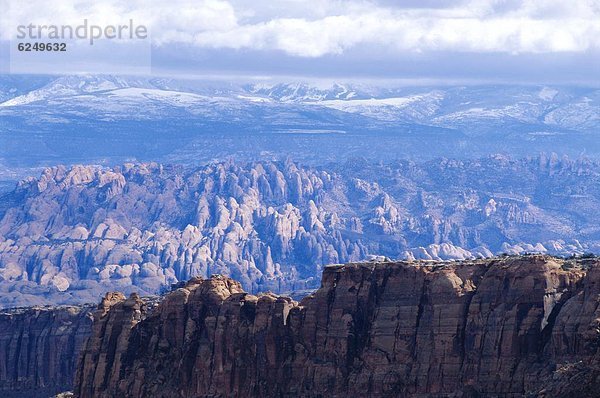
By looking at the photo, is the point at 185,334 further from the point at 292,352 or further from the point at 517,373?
the point at 517,373

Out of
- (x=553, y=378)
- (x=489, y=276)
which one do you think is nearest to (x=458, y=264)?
Result: (x=489, y=276)

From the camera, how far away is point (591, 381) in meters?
109

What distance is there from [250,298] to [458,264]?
1749 centimetres

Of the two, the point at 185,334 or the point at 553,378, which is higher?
the point at 553,378

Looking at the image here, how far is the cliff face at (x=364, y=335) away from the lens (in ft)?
471

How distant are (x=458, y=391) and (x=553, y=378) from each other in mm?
25296

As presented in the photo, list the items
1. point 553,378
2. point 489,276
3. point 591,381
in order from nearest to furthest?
point 591,381 → point 553,378 → point 489,276

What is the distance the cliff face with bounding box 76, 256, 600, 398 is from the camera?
471 ft

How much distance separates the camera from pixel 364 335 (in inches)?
6216

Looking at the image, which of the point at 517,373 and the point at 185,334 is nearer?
the point at 517,373

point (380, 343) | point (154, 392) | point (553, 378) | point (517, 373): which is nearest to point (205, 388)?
point (154, 392)

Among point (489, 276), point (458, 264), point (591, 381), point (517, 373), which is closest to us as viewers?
point (591, 381)

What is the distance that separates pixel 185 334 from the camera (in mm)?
168875

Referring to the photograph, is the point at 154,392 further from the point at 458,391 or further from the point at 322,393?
the point at 458,391
